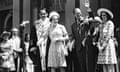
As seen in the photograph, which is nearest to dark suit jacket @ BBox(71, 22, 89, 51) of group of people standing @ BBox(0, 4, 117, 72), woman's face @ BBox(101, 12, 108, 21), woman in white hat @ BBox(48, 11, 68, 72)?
group of people standing @ BBox(0, 4, 117, 72)

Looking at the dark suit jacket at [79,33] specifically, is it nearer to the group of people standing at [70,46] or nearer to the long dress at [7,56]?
the group of people standing at [70,46]

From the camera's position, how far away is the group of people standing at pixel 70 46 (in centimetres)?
888

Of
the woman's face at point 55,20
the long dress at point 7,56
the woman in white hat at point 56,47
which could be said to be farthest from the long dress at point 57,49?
the long dress at point 7,56

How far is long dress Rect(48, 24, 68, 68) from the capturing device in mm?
9227

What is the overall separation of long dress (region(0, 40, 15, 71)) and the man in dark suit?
2.06 meters

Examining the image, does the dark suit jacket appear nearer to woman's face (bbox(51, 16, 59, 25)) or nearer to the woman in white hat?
the woman in white hat

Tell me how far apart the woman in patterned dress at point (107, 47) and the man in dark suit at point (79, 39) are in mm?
592

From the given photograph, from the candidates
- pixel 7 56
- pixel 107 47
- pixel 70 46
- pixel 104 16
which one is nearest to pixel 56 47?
pixel 70 46

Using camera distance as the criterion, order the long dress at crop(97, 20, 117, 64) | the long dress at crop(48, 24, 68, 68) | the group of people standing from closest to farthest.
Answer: the long dress at crop(97, 20, 117, 64)
the group of people standing
the long dress at crop(48, 24, 68, 68)

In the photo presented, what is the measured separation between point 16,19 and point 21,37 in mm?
1506

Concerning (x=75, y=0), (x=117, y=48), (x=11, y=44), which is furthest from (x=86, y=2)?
(x=11, y=44)

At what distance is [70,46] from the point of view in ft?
31.6

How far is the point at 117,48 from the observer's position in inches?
374

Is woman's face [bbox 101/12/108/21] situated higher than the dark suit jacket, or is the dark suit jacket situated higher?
woman's face [bbox 101/12/108/21]
